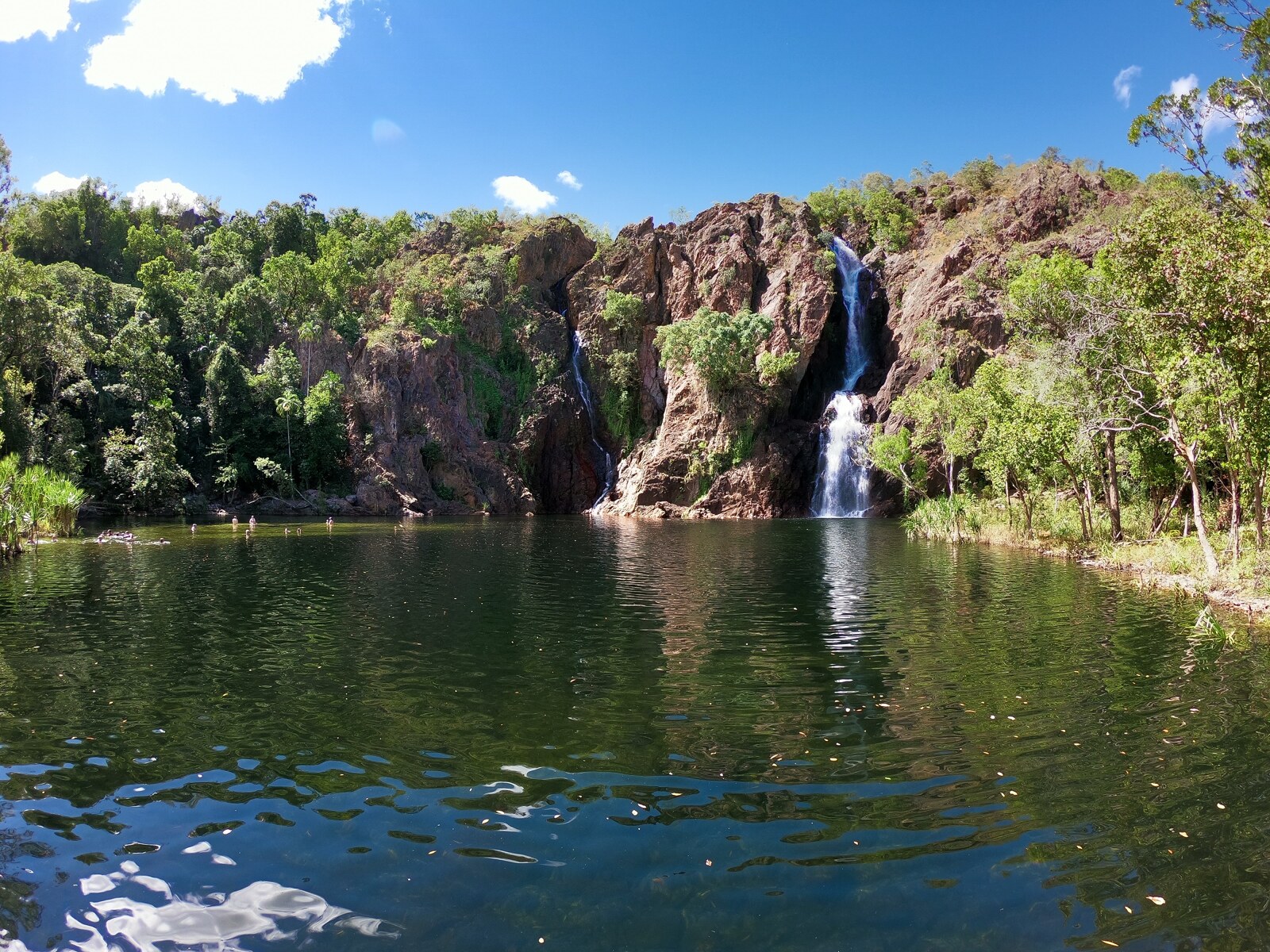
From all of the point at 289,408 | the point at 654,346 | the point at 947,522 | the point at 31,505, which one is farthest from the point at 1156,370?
the point at 289,408

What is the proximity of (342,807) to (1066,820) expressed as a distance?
7820mm

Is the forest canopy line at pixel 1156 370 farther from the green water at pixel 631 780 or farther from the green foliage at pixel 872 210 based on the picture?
the green foliage at pixel 872 210

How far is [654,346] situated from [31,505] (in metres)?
60.0

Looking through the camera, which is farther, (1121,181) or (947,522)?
(1121,181)

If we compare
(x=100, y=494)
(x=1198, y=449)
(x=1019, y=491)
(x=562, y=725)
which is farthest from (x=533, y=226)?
(x=562, y=725)

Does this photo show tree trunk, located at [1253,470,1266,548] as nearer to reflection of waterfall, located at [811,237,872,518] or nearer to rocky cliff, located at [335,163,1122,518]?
reflection of waterfall, located at [811,237,872,518]

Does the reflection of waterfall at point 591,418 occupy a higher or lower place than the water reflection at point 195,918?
higher

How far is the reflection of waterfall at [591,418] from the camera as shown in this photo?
278ft

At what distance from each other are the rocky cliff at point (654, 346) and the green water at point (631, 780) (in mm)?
53411

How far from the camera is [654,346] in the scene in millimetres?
86438

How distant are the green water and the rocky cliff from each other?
5341 cm

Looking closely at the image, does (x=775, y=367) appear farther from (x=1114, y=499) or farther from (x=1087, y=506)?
(x=1114, y=499)

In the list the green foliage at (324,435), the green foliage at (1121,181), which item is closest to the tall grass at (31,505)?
the green foliage at (324,435)

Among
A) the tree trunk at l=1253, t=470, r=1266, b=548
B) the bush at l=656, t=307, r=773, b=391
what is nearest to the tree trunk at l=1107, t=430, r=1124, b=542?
the tree trunk at l=1253, t=470, r=1266, b=548
